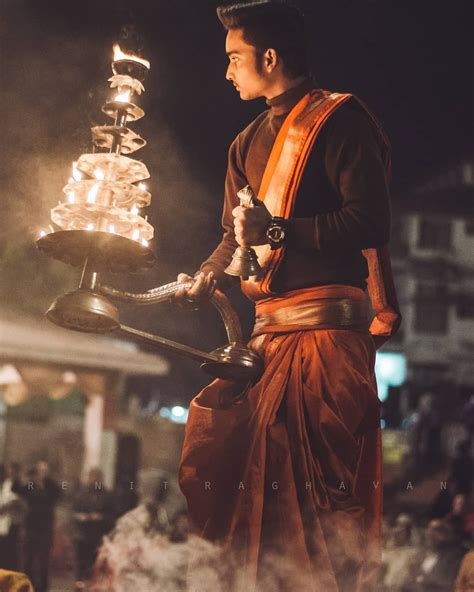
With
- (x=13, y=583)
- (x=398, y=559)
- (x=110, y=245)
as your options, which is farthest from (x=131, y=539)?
(x=398, y=559)

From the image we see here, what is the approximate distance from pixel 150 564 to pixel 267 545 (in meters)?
1.54

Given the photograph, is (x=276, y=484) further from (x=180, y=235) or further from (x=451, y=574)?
(x=451, y=574)

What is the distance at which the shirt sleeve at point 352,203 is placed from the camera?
7.32ft

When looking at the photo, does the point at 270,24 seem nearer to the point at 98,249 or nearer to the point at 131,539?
the point at 98,249

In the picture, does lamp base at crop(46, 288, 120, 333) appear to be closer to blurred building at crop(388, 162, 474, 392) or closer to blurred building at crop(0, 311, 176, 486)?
blurred building at crop(0, 311, 176, 486)

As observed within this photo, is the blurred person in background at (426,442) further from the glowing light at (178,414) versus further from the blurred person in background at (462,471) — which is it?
the glowing light at (178,414)

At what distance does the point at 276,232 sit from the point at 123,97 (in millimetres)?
907

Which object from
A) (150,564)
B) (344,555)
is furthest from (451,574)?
(344,555)

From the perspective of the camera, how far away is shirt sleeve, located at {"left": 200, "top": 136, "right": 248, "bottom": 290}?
263 centimetres

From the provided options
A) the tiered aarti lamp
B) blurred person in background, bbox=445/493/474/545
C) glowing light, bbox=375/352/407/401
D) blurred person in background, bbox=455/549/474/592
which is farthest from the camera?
glowing light, bbox=375/352/407/401

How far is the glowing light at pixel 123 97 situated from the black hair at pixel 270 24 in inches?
18.6

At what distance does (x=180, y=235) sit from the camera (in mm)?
4109

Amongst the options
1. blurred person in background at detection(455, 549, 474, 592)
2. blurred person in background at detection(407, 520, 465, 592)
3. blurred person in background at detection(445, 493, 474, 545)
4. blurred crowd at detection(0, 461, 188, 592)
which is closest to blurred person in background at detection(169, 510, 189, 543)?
blurred crowd at detection(0, 461, 188, 592)

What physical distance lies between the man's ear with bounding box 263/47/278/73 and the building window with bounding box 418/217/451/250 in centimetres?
2681
